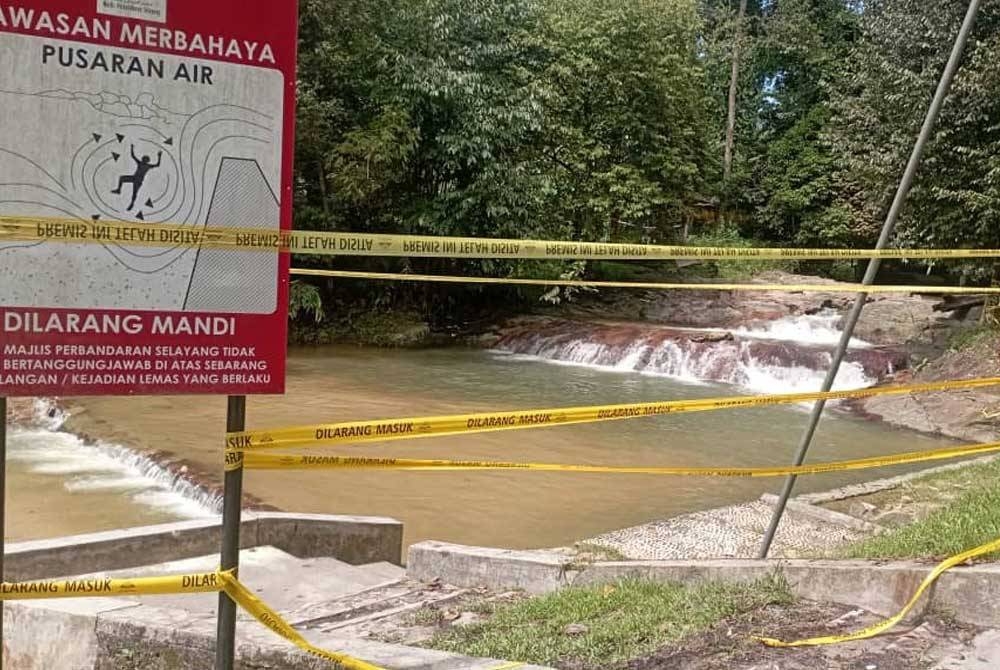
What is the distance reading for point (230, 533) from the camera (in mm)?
2559

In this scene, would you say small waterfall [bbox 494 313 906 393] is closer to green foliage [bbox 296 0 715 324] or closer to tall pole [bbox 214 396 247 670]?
green foliage [bbox 296 0 715 324]

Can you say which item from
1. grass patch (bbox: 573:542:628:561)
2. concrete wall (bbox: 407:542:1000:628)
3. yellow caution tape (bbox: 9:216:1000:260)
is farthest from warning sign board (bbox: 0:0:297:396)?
grass patch (bbox: 573:542:628:561)

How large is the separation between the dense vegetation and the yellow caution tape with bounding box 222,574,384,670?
13.4 meters

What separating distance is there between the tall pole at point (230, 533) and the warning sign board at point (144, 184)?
0.11 meters

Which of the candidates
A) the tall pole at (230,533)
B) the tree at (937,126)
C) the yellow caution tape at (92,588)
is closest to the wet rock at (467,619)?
the tall pole at (230,533)

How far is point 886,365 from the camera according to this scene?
1648 centimetres

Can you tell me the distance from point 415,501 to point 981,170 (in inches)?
437

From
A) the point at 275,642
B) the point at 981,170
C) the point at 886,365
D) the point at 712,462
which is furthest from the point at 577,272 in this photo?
the point at 275,642

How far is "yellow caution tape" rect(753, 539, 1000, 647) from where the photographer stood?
3240mm

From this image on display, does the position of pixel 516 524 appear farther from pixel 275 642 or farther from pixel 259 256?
pixel 259 256

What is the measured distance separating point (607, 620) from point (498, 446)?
728cm

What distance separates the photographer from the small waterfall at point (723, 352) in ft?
54.9

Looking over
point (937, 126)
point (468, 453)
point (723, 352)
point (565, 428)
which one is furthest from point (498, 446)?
point (937, 126)

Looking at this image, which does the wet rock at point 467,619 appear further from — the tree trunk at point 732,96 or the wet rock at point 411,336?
the tree trunk at point 732,96
